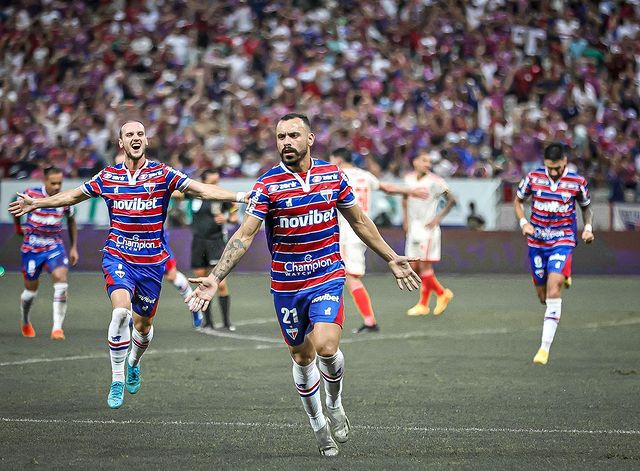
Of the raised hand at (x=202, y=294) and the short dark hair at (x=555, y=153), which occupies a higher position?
the short dark hair at (x=555, y=153)

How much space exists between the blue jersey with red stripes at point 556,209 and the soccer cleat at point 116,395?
18.1ft

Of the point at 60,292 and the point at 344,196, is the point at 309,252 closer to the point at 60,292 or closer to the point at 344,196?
the point at 344,196

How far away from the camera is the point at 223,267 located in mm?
7613

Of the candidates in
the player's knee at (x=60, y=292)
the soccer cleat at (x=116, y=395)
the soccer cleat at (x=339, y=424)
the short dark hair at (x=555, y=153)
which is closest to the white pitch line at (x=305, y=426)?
the soccer cleat at (x=116, y=395)

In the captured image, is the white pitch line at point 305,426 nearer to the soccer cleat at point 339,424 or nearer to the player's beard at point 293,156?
the soccer cleat at point 339,424

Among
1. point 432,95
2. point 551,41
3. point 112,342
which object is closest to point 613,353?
point 112,342

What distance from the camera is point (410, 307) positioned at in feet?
64.0

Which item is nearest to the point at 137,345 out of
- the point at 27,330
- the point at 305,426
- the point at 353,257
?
the point at 305,426

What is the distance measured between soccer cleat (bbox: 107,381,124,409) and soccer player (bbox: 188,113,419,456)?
2240 millimetres

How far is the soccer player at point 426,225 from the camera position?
59.8 ft

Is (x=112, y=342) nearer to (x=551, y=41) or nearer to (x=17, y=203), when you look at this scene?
(x=17, y=203)

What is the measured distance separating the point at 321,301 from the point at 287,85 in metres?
20.6

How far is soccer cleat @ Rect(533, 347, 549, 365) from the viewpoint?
42.2ft

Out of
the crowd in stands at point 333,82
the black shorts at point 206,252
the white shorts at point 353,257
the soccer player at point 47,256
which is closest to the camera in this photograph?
the soccer player at point 47,256
